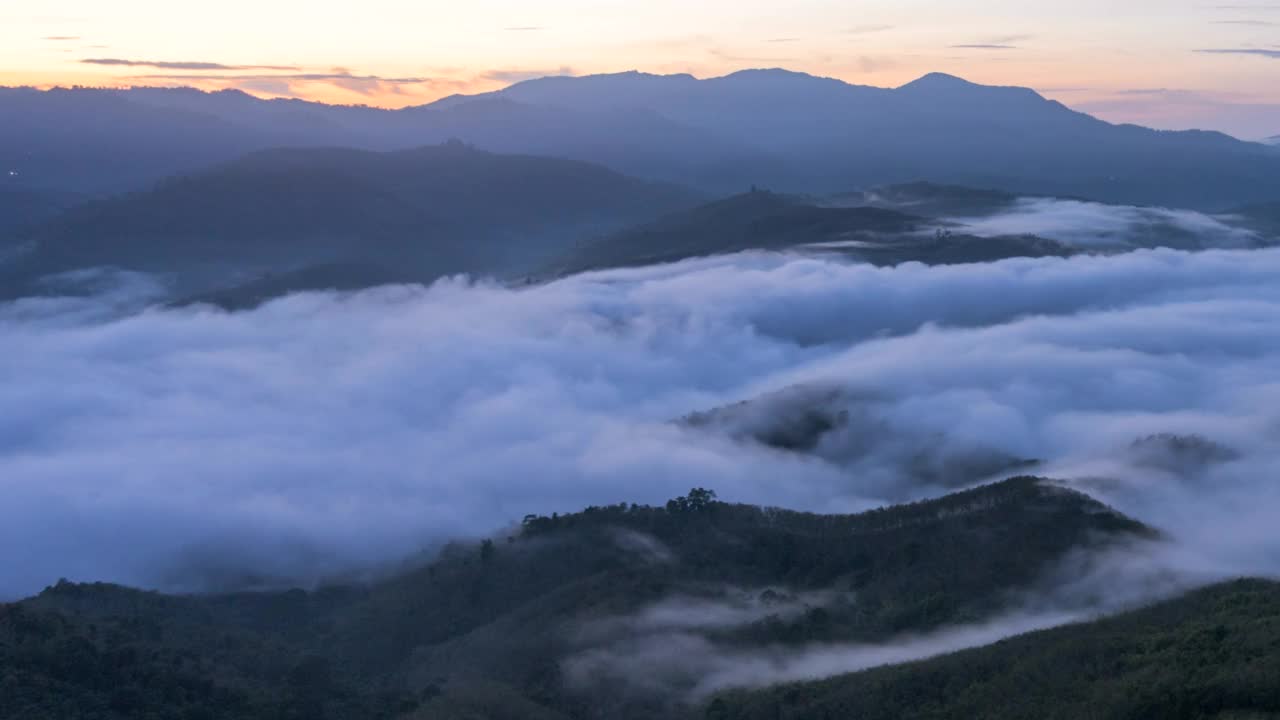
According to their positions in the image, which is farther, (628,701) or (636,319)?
(636,319)

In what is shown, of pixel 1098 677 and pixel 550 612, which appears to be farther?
pixel 550 612

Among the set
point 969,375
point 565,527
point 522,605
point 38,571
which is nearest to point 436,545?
point 565,527

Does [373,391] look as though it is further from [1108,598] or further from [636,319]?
[1108,598]

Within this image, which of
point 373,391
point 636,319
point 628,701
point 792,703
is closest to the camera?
point 792,703

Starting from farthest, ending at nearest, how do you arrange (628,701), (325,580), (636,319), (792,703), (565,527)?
(636,319) → (325,580) → (565,527) → (628,701) → (792,703)

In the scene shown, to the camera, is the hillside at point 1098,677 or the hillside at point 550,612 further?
the hillside at point 550,612
